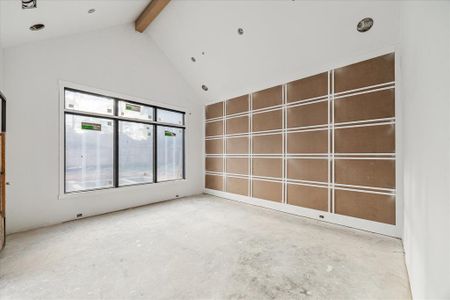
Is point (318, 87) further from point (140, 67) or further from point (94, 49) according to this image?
point (94, 49)

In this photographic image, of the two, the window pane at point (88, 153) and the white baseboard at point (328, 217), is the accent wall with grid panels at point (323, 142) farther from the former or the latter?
the window pane at point (88, 153)

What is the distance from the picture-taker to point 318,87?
12.6 feet

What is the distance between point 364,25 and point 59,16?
469cm

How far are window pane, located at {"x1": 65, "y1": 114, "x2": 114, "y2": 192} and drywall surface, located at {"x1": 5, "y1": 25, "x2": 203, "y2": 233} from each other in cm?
24

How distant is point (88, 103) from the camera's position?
4.02 m

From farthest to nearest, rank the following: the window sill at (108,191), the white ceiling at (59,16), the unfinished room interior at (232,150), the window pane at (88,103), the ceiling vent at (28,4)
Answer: the window pane at (88,103) → the window sill at (108,191) → the white ceiling at (59,16) → the ceiling vent at (28,4) → the unfinished room interior at (232,150)

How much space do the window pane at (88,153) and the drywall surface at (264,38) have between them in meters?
2.67

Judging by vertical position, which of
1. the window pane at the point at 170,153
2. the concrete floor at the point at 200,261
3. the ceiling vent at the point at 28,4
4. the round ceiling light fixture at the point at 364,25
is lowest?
the concrete floor at the point at 200,261

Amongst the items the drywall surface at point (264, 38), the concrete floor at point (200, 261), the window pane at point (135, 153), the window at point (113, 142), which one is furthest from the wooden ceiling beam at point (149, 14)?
the concrete floor at point (200, 261)

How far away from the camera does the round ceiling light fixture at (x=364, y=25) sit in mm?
2916

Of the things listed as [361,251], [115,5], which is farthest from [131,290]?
[115,5]

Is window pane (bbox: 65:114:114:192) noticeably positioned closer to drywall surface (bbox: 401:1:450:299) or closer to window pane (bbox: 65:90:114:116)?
window pane (bbox: 65:90:114:116)

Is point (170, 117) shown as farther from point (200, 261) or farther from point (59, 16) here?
point (200, 261)

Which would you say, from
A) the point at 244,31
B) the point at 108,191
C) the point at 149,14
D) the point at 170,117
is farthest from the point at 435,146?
the point at 170,117
